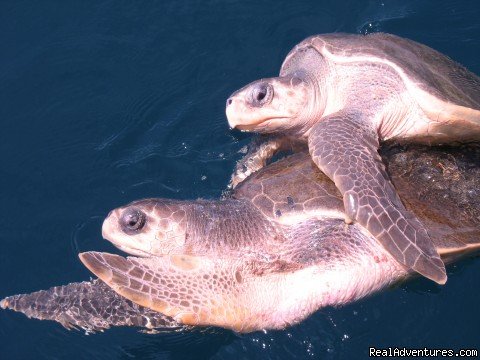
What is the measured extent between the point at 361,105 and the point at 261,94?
2.51ft

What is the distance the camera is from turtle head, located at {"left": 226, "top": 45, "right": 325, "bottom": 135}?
345cm

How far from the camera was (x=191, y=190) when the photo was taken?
4.10 metres

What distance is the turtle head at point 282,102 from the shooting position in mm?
3447

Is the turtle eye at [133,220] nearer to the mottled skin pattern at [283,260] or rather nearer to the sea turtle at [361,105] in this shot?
the mottled skin pattern at [283,260]

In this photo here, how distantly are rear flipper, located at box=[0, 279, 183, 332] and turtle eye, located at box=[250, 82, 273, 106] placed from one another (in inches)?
65.0

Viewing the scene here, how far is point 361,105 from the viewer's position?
349 centimetres

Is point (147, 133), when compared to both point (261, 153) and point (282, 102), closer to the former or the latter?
point (261, 153)

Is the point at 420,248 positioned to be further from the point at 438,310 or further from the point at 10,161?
the point at 10,161

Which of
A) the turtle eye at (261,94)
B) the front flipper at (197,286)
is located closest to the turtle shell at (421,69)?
the turtle eye at (261,94)

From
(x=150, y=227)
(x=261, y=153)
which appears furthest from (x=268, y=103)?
(x=150, y=227)

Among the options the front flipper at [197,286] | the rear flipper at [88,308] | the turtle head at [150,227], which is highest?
the turtle head at [150,227]

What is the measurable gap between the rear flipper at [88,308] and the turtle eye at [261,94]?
1.65m

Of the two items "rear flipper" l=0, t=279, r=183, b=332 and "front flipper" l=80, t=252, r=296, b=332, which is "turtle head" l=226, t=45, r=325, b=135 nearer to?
"front flipper" l=80, t=252, r=296, b=332

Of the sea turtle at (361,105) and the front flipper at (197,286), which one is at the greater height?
the sea turtle at (361,105)
